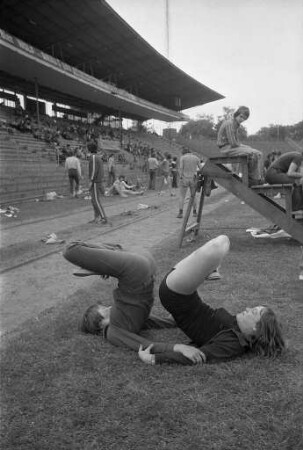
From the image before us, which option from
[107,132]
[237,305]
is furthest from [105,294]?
[107,132]

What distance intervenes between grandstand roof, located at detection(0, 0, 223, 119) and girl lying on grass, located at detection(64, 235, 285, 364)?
12.4 m

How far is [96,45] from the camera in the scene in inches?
1286

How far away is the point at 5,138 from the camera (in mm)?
19672

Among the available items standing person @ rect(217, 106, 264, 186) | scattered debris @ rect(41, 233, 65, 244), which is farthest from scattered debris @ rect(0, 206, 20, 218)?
standing person @ rect(217, 106, 264, 186)

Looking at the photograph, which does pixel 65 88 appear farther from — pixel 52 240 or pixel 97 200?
pixel 52 240

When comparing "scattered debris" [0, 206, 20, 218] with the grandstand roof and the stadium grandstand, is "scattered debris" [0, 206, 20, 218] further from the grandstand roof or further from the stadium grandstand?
the grandstand roof

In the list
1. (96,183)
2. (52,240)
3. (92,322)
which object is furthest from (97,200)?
(92,322)

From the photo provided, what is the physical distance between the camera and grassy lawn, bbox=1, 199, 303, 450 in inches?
87.4

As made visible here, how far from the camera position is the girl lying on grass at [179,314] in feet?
9.75

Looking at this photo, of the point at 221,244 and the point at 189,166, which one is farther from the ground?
the point at 189,166

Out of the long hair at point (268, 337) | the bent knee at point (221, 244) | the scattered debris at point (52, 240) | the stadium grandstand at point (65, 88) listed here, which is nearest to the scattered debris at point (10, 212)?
the stadium grandstand at point (65, 88)

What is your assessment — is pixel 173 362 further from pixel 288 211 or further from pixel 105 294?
pixel 288 211

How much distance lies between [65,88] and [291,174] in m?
33.3

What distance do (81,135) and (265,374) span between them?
116 ft
